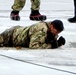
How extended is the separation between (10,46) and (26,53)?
0.61 meters

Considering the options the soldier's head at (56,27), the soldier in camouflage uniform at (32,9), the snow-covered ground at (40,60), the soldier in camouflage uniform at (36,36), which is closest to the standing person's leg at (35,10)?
the soldier in camouflage uniform at (32,9)

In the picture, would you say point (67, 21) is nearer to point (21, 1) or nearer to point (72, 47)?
point (21, 1)

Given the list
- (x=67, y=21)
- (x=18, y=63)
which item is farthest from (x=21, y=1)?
(x=18, y=63)

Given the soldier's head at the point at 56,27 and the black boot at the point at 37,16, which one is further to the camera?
the black boot at the point at 37,16

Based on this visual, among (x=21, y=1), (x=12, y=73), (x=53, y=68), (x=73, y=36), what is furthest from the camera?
(x=21, y=1)

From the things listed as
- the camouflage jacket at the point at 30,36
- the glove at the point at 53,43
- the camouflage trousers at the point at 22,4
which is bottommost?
the glove at the point at 53,43

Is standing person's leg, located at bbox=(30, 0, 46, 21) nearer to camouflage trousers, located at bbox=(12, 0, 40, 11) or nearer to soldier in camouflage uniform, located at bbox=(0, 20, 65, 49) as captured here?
A: camouflage trousers, located at bbox=(12, 0, 40, 11)

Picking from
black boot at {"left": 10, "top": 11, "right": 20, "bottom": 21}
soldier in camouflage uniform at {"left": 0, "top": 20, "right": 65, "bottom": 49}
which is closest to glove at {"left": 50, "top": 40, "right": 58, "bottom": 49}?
soldier in camouflage uniform at {"left": 0, "top": 20, "right": 65, "bottom": 49}

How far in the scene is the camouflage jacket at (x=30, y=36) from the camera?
6.40m

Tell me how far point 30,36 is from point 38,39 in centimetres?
18

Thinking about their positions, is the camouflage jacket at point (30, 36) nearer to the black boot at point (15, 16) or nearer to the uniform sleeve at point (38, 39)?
the uniform sleeve at point (38, 39)

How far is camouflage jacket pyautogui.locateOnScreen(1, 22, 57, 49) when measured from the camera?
6402mm

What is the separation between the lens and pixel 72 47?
6770 millimetres

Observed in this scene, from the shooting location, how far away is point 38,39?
252 inches
